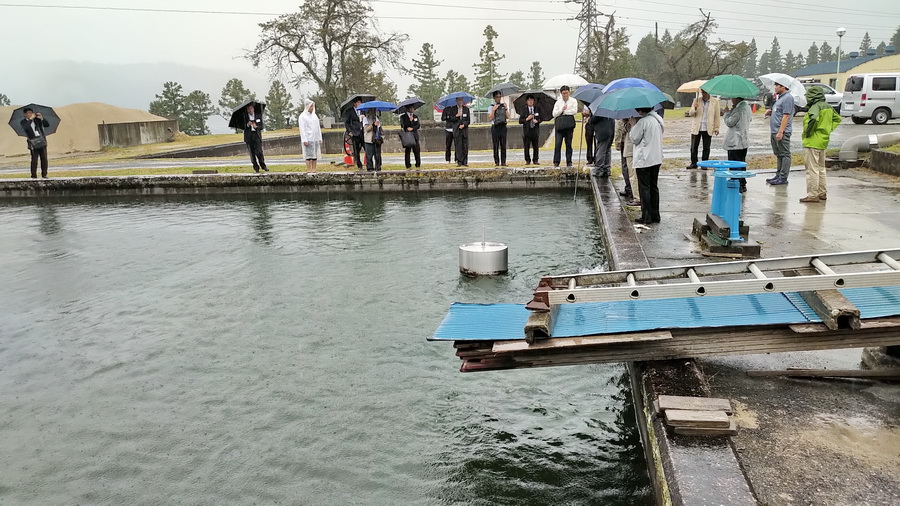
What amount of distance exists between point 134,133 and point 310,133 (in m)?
23.0

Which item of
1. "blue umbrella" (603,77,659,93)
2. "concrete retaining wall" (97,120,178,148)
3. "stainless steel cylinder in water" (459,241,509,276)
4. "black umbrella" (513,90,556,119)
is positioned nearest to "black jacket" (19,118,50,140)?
"black umbrella" (513,90,556,119)

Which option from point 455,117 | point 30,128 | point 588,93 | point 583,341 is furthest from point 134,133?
point 583,341

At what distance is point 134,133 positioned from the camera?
3456 cm

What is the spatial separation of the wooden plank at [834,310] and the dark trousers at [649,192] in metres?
4.25

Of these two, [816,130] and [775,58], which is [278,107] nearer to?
[816,130]

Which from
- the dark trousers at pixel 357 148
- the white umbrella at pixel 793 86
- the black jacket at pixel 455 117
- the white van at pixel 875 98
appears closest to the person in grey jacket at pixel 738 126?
the white umbrella at pixel 793 86

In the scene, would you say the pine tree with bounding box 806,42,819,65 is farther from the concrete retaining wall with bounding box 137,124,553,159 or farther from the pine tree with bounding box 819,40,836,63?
the concrete retaining wall with bounding box 137,124,553,159

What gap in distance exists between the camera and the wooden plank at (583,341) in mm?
3850

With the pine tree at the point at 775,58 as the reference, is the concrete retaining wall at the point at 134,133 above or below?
below

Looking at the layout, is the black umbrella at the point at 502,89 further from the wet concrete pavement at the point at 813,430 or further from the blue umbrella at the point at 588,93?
the wet concrete pavement at the point at 813,430

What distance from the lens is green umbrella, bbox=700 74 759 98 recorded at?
8.90 metres

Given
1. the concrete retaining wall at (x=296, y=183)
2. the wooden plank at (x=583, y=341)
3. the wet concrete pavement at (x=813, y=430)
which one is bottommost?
the wet concrete pavement at (x=813, y=430)

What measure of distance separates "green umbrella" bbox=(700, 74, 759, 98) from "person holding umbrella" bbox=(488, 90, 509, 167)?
20.5ft

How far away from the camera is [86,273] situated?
9.32m
